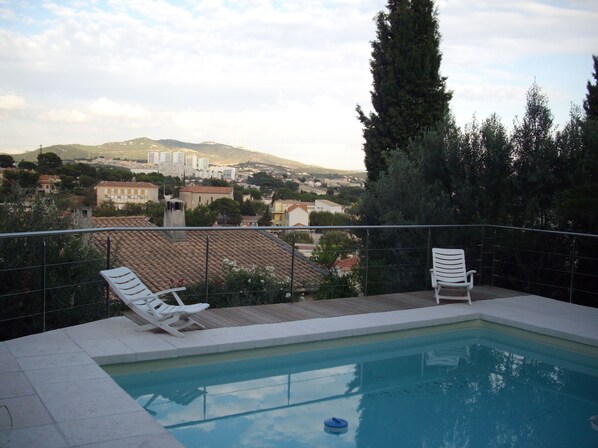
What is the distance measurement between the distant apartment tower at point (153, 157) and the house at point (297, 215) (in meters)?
13.2

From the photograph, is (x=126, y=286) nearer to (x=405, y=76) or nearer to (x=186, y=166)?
(x=405, y=76)

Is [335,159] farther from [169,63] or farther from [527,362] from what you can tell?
[527,362]

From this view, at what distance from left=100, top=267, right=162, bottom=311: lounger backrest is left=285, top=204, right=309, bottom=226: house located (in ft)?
46.8

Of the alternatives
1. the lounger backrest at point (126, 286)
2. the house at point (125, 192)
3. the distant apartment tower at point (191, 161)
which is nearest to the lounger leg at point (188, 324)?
the lounger backrest at point (126, 286)

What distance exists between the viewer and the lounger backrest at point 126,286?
5844 mm

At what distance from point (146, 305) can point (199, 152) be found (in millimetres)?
33130

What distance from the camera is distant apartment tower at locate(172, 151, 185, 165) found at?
A: 34844 mm

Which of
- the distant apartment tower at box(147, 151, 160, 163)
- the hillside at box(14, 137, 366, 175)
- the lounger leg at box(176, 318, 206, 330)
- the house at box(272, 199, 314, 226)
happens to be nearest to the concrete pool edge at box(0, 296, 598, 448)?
the lounger leg at box(176, 318, 206, 330)

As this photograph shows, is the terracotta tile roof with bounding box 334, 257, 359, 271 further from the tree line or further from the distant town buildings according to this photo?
the distant town buildings

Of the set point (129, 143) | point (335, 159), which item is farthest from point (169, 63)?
point (129, 143)

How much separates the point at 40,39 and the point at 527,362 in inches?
704

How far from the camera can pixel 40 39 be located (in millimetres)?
18828

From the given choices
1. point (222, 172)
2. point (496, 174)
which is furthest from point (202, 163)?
point (496, 174)

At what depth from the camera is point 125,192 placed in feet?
88.2
